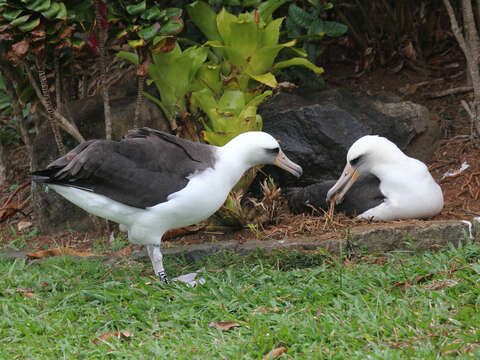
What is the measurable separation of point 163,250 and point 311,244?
1196mm

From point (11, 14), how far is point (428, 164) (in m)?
4.11

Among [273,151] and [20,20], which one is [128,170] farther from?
[20,20]

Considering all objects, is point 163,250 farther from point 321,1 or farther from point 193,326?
point 321,1

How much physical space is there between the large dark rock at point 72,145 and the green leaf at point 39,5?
1.48m

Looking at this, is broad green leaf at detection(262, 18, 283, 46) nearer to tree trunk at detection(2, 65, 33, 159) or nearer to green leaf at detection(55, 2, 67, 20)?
green leaf at detection(55, 2, 67, 20)

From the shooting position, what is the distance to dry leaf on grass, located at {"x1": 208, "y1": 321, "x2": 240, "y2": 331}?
3.40m

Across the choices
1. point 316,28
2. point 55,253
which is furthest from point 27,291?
point 316,28

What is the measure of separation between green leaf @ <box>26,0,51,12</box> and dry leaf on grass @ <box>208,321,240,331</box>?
8.39 ft

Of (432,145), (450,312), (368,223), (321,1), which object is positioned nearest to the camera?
(450,312)

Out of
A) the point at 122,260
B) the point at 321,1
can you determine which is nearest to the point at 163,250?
the point at 122,260

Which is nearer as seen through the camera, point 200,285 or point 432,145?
point 200,285

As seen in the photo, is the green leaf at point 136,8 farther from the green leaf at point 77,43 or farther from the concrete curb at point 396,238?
the concrete curb at point 396,238

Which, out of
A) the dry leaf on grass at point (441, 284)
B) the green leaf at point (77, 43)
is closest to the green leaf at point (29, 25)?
the green leaf at point (77, 43)

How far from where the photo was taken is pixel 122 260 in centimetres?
473
